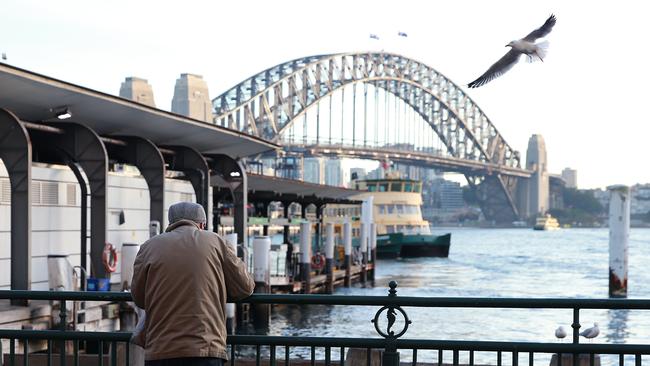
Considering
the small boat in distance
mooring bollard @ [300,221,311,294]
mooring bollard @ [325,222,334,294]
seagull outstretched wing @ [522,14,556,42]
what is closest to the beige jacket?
seagull outstretched wing @ [522,14,556,42]

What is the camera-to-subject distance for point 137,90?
63500mm

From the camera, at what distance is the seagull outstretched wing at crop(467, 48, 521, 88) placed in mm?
6594

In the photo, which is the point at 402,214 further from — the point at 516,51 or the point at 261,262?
the point at 516,51

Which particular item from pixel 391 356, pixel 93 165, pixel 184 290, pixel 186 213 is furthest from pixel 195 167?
pixel 184 290

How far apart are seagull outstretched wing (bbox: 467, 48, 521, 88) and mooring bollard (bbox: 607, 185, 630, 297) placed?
3330cm

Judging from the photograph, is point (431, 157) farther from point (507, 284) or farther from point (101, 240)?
point (101, 240)

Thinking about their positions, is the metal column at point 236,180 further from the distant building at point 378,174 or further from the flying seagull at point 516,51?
the distant building at point 378,174

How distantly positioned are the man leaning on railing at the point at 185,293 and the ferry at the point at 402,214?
6689cm

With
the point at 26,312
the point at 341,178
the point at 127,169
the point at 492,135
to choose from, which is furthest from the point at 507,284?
the point at 492,135

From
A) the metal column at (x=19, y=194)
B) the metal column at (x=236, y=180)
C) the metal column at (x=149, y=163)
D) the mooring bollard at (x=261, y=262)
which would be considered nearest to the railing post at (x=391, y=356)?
the metal column at (x=19, y=194)

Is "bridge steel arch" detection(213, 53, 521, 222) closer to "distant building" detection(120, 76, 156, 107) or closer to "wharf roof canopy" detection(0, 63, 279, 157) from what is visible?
"distant building" detection(120, 76, 156, 107)

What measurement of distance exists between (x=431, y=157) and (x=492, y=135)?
59.7m

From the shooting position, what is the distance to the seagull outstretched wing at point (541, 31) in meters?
6.51

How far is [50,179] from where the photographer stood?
72.6 ft
